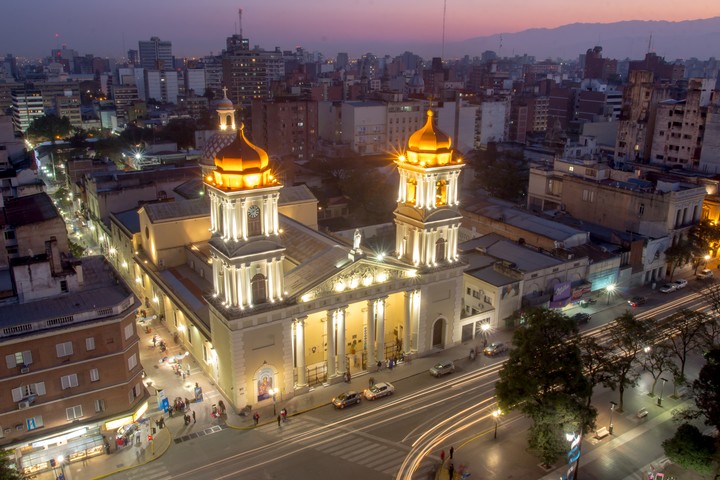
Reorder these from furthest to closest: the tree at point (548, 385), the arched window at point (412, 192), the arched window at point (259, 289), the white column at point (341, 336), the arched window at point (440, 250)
→ the arched window at point (440, 250)
the arched window at point (412, 192)
the white column at point (341, 336)
the arched window at point (259, 289)
the tree at point (548, 385)

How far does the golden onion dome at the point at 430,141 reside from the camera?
4866cm

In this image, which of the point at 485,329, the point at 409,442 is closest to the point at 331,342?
the point at 409,442

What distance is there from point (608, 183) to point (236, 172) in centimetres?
5374

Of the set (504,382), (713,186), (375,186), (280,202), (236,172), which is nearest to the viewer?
(504,382)

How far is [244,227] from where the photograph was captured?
4144 cm

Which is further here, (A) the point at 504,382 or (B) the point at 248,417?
(B) the point at 248,417

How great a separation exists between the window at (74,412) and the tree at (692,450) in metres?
36.2

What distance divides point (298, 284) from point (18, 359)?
18.8 m

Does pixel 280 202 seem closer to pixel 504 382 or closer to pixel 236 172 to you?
pixel 236 172

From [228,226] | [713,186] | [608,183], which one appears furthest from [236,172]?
[713,186]

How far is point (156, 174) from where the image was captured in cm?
8356

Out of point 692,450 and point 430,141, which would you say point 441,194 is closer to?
point 430,141

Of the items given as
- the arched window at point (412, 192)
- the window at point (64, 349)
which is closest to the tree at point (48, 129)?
the arched window at point (412, 192)

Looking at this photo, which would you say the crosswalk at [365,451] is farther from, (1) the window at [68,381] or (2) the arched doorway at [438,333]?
(2) the arched doorway at [438,333]
